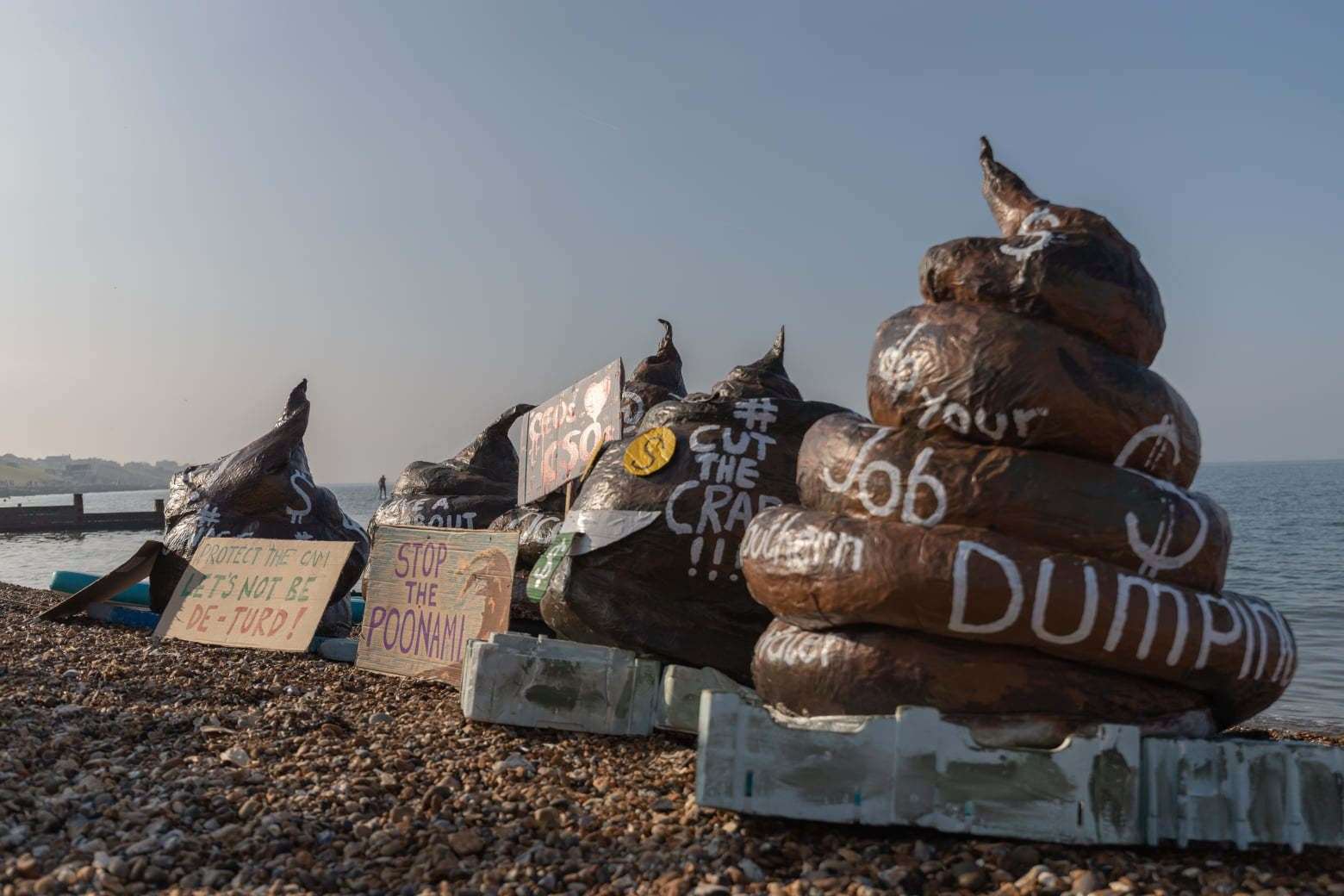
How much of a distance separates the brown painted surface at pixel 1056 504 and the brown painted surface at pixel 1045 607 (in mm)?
Result: 75

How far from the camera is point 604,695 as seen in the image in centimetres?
507

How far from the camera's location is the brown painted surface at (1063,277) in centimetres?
425

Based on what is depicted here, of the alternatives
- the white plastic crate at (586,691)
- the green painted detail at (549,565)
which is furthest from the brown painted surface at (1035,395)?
the green painted detail at (549,565)

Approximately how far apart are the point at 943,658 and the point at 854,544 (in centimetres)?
50

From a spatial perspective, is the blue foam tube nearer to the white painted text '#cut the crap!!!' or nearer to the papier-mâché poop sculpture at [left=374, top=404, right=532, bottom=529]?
the papier-mâché poop sculpture at [left=374, top=404, right=532, bottom=529]

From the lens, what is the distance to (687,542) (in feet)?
20.1

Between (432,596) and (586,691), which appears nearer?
(586,691)

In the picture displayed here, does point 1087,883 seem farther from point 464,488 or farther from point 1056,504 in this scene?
point 464,488

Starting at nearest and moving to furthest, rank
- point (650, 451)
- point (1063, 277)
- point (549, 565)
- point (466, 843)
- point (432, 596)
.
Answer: point (466, 843) → point (1063, 277) → point (650, 451) → point (549, 565) → point (432, 596)

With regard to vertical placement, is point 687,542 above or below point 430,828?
above

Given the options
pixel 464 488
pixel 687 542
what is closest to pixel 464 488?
pixel 464 488

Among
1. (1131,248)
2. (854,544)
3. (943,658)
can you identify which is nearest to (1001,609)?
(943,658)

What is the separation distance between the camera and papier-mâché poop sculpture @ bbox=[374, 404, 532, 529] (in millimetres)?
10742

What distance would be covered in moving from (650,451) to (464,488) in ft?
16.8
